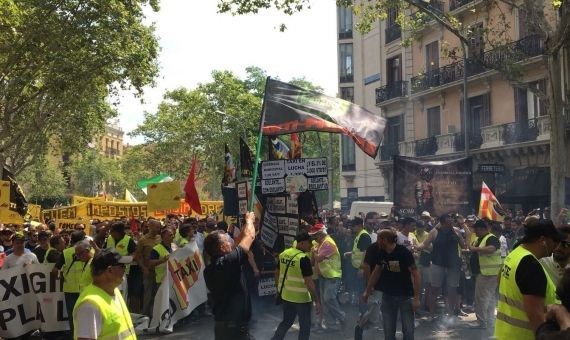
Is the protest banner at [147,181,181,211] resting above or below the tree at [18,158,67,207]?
below

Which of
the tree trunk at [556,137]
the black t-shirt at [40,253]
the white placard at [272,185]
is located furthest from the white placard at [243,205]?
the tree trunk at [556,137]

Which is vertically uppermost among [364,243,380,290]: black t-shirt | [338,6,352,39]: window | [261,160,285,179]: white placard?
[338,6,352,39]: window

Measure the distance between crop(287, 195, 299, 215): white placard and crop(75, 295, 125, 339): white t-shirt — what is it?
560 centimetres

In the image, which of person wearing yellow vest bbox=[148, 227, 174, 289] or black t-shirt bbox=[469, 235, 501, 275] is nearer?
black t-shirt bbox=[469, 235, 501, 275]

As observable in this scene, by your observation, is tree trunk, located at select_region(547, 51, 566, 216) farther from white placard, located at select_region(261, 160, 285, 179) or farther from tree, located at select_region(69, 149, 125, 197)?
tree, located at select_region(69, 149, 125, 197)

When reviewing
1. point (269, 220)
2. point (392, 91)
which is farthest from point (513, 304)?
point (392, 91)

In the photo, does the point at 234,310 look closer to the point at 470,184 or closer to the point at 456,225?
the point at 456,225

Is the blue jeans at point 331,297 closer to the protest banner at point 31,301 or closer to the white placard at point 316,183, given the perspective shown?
the white placard at point 316,183

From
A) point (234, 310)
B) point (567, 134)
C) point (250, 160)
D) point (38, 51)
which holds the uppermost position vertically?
point (38, 51)

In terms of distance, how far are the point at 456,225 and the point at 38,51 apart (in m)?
13.1

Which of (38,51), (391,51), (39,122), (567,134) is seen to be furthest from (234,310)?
(391,51)

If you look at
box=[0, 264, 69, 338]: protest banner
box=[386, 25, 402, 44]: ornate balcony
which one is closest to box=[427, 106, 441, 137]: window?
box=[386, 25, 402, 44]: ornate balcony

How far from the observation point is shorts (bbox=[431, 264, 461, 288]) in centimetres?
1058

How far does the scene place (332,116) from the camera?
28.0ft
